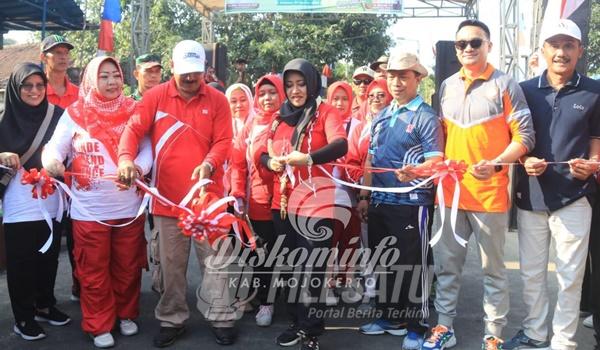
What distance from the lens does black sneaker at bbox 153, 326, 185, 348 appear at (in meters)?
3.72

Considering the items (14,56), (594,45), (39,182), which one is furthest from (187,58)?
(14,56)

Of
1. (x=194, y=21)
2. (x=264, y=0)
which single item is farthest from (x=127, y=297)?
(x=194, y=21)

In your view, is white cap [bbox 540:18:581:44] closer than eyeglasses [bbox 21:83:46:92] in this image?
Yes

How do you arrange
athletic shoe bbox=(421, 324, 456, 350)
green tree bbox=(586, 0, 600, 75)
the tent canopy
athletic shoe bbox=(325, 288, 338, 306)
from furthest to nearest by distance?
1. green tree bbox=(586, 0, 600, 75)
2. the tent canopy
3. athletic shoe bbox=(325, 288, 338, 306)
4. athletic shoe bbox=(421, 324, 456, 350)

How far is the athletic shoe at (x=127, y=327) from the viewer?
3.92 m

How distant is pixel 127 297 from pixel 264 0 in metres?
12.4

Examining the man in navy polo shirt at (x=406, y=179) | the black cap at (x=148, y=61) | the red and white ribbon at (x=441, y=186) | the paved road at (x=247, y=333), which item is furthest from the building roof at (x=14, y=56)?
the red and white ribbon at (x=441, y=186)

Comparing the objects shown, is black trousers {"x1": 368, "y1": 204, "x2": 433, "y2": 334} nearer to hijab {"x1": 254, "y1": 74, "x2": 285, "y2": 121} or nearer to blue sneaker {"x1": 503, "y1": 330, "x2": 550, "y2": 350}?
blue sneaker {"x1": 503, "y1": 330, "x2": 550, "y2": 350}

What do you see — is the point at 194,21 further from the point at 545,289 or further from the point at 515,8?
the point at 545,289

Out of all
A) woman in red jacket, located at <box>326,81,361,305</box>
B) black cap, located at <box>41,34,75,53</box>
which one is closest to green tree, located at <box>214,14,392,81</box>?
woman in red jacket, located at <box>326,81,361,305</box>

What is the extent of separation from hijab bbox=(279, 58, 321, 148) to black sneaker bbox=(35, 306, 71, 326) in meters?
2.22

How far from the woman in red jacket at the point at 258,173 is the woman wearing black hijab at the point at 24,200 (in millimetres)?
1287

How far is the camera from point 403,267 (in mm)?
3686

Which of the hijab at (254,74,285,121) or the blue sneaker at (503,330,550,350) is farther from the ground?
the hijab at (254,74,285,121)
